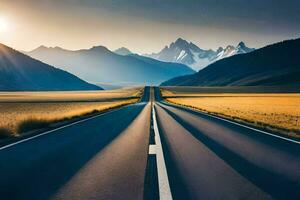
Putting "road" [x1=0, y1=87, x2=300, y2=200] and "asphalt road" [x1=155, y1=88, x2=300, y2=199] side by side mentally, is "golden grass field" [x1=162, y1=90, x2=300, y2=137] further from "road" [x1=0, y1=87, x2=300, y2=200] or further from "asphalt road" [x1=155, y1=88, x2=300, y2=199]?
"road" [x1=0, y1=87, x2=300, y2=200]

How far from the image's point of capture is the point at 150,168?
30.8ft

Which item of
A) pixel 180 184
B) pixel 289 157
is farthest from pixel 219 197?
pixel 289 157

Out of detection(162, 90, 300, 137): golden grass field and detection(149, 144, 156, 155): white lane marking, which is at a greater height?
detection(149, 144, 156, 155): white lane marking

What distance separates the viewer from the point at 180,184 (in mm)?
7707

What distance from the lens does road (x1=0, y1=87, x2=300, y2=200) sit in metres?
7.04

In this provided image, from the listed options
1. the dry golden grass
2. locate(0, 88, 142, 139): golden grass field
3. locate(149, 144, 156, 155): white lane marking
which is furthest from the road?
the dry golden grass

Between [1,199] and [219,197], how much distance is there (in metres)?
3.59

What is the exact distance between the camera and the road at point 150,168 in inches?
277

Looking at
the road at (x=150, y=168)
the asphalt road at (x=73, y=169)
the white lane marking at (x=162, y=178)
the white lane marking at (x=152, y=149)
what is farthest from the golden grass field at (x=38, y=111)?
the white lane marking at (x=162, y=178)

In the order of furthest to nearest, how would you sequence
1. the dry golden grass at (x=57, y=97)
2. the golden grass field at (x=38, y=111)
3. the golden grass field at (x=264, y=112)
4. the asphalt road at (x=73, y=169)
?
the dry golden grass at (x=57, y=97)
the golden grass field at (x=264, y=112)
the golden grass field at (x=38, y=111)
the asphalt road at (x=73, y=169)

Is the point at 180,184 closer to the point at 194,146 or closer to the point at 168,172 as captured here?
the point at 168,172

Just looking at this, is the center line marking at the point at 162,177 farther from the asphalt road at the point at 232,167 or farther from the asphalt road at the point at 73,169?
the asphalt road at the point at 73,169

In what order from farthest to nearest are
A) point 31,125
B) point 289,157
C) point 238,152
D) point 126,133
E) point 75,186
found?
point 31,125
point 126,133
point 238,152
point 289,157
point 75,186

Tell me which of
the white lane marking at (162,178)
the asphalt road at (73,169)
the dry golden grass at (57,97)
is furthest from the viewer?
the dry golden grass at (57,97)
